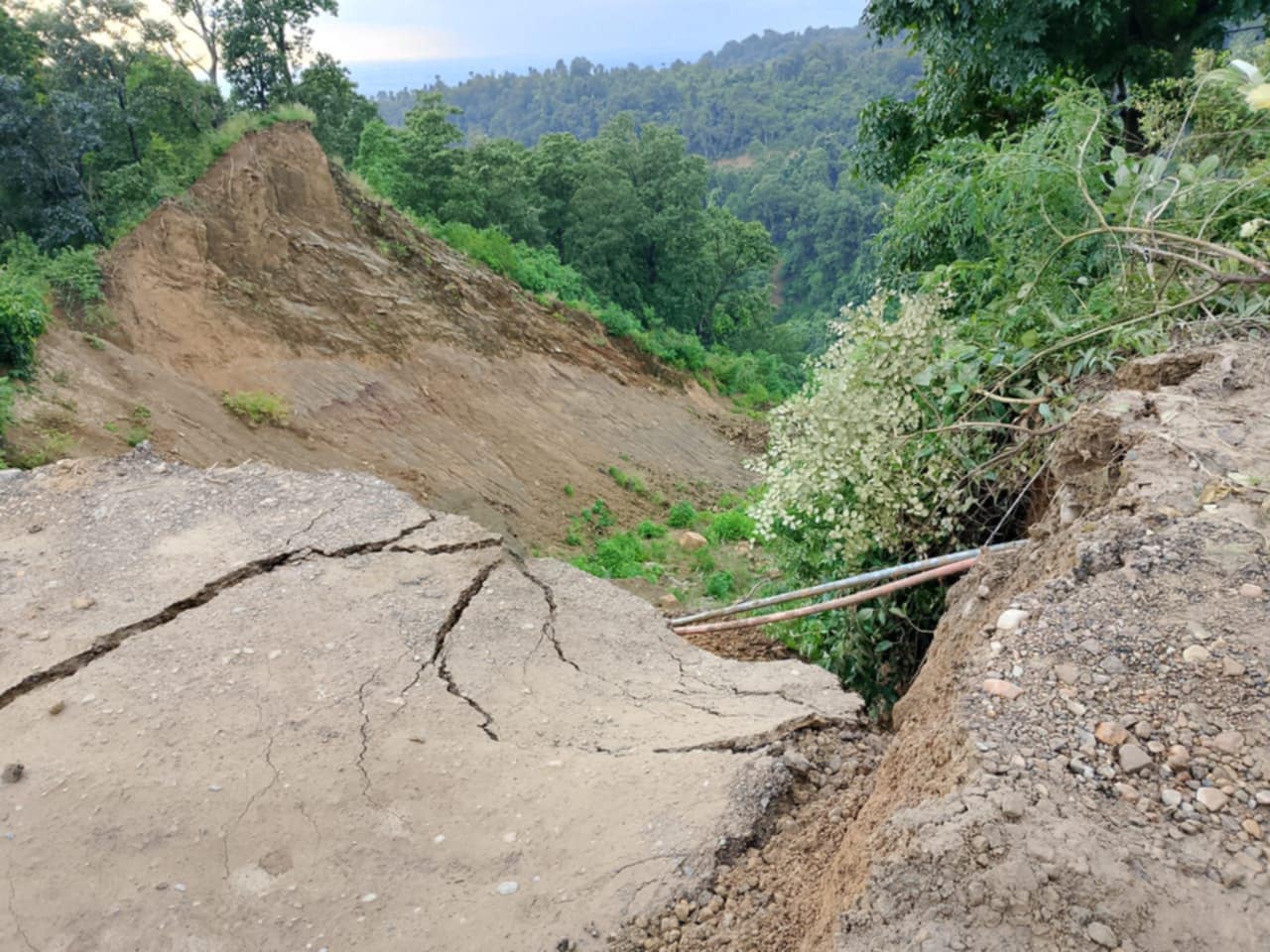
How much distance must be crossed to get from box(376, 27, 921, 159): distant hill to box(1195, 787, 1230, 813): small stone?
85.9 meters

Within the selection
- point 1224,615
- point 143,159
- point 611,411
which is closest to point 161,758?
point 1224,615

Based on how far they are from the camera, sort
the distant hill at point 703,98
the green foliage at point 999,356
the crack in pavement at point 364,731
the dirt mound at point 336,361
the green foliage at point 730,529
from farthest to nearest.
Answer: the distant hill at point 703,98 → the green foliage at point 730,529 → the dirt mound at point 336,361 → the green foliage at point 999,356 → the crack in pavement at point 364,731

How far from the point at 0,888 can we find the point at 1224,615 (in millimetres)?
3476

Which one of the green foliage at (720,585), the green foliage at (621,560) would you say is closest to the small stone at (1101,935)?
the green foliage at (720,585)

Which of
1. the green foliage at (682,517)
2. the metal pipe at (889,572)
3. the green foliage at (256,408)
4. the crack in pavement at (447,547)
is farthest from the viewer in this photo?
the green foliage at (682,517)

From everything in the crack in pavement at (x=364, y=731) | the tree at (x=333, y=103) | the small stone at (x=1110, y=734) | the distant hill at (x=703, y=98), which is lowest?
the crack in pavement at (x=364, y=731)

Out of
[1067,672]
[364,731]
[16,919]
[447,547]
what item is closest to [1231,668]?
[1067,672]

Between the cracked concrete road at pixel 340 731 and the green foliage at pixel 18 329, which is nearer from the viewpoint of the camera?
the cracked concrete road at pixel 340 731

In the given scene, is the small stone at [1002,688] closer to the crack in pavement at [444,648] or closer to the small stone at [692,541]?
the crack in pavement at [444,648]

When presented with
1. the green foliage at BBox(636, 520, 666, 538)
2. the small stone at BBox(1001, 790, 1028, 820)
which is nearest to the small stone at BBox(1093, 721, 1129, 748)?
the small stone at BBox(1001, 790, 1028, 820)

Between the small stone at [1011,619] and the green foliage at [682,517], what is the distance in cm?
1041

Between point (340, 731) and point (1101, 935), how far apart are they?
8.40 feet

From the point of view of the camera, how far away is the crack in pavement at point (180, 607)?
3.31 metres

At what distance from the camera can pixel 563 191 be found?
2502 cm
